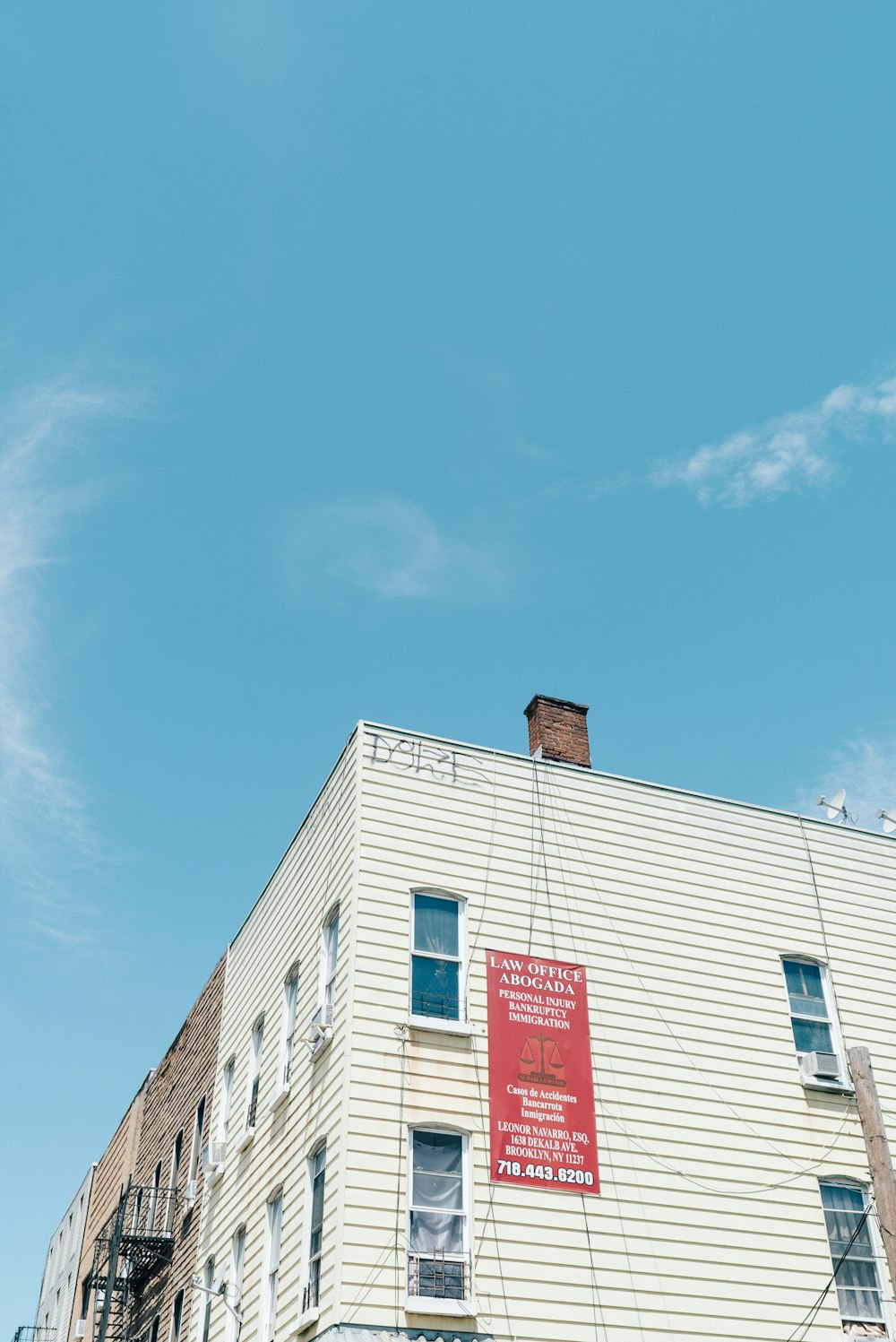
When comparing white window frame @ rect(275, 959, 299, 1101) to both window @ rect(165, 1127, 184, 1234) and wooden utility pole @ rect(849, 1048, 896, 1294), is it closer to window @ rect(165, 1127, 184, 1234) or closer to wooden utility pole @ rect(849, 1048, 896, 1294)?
window @ rect(165, 1127, 184, 1234)

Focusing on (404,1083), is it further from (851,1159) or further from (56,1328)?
(56,1328)

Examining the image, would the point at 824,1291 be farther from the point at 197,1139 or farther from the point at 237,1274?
the point at 197,1139

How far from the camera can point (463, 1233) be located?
16.4 metres

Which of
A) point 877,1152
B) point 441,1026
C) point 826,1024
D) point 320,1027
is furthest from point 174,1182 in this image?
point 877,1152

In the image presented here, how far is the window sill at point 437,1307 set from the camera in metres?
15.6

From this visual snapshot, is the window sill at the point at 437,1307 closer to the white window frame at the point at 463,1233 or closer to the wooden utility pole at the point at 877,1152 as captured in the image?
the white window frame at the point at 463,1233

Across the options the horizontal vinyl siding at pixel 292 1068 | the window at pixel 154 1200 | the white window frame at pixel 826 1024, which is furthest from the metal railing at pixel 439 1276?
the window at pixel 154 1200

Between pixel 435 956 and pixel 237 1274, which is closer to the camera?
pixel 435 956

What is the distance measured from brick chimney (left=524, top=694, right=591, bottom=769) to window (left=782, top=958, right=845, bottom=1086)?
195 inches

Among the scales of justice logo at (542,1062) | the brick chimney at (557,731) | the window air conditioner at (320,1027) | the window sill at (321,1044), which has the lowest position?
A: the scales of justice logo at (542,1062)

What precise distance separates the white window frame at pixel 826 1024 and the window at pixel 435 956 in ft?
19.1

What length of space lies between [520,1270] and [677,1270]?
2.45 m

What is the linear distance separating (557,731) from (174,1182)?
45.4 ft

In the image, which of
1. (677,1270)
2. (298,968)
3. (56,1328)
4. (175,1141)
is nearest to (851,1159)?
(677,1270)
